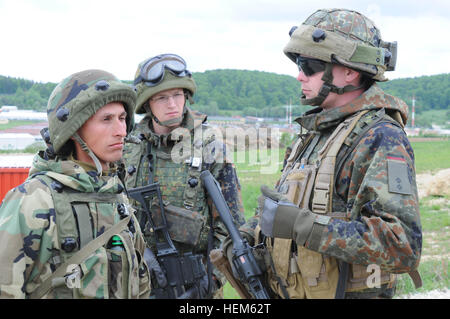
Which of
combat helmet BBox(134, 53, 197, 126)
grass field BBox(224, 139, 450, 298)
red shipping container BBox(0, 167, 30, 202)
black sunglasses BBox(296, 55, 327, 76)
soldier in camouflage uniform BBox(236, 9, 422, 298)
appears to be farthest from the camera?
red shipping container BBox(0, 167, 30, 202)

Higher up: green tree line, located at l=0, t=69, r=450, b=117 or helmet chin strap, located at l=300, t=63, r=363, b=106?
green tree line, located at l=0, t=69, r=450, b=117

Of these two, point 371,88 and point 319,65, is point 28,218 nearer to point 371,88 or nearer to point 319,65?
point 319,65

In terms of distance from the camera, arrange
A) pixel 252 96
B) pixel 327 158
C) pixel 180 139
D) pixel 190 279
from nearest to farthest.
Result: pixel 327 158
pixel 190 279
pixel 180 139
pixel 252 96

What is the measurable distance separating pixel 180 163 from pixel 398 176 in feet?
7.39

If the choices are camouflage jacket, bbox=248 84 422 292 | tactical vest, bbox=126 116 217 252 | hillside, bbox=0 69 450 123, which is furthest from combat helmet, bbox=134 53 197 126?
hillside, bbox=0 69 450 123

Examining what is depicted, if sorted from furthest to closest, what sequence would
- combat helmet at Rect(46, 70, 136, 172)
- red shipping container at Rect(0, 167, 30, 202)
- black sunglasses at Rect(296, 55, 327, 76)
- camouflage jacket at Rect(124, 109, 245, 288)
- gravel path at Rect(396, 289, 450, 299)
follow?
red shipping container at Rect(0, 167, 30, 202) → gravel path at Rect(396, 289, 450, 299) → camouflage jacket at Rect(124, 109, 245, 288) → black sunglasses at Rect(296, 55, 327, 76) → combat helmet at Rect(46, 70, 136, 172)

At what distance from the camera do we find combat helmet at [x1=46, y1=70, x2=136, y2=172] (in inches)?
107

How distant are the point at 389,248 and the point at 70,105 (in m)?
1.92

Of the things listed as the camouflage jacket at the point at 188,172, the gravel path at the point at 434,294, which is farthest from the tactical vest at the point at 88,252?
the gravel path at the point at 434,294

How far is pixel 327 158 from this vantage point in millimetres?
2904

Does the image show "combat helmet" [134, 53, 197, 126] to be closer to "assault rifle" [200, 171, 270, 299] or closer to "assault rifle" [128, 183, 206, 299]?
"assault rifle" [128, 183, 206, 299]
